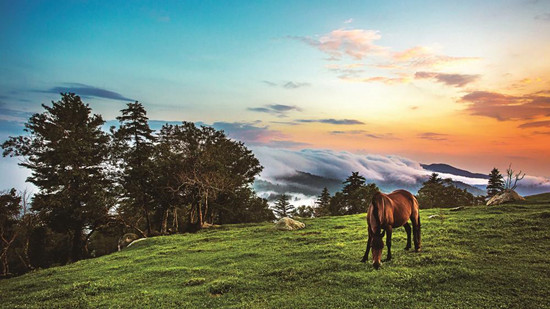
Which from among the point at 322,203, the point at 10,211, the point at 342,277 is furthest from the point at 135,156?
the point at 322,203

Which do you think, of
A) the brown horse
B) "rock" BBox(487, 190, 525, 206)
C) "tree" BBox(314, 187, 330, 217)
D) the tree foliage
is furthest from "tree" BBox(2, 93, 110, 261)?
the tree foliage

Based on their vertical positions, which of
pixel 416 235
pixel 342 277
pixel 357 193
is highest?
pixel 357 193

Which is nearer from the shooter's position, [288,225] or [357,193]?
[288,225]

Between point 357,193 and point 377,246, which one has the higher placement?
point 357,193

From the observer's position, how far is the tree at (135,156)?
37.8 meters

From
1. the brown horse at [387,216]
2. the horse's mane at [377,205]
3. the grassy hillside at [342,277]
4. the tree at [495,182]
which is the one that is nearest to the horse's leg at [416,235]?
the brown horse at [387,216]

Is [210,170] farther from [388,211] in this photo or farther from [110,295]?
[388,211]

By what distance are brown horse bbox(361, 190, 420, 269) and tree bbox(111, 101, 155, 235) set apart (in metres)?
32.3

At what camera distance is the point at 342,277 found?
11.5 metres

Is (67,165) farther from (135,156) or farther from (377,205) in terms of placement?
(377,205)

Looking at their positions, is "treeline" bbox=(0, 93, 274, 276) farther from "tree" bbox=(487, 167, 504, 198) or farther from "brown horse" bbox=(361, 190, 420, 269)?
"tree" bbox=(487, 167, 504, 198)

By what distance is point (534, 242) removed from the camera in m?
14.2

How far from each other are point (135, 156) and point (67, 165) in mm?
7405

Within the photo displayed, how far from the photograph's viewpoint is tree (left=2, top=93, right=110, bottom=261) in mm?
33094
